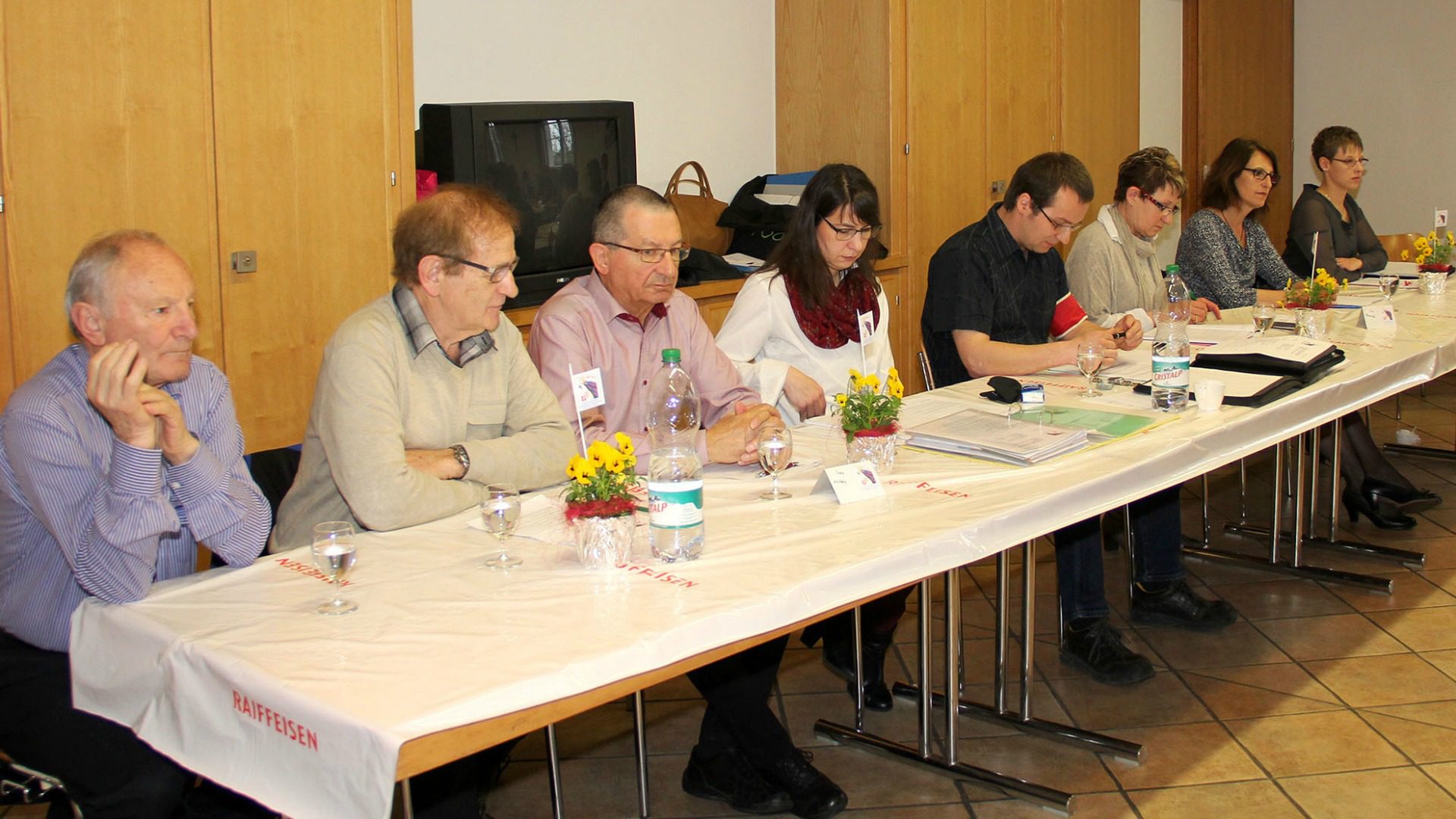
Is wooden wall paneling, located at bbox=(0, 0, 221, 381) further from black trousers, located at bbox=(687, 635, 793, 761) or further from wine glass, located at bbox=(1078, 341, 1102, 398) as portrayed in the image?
wine glass, located at bbox=(1078, 341, 1102, 398)

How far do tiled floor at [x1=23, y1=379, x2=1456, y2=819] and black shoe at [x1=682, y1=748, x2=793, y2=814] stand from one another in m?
0.04

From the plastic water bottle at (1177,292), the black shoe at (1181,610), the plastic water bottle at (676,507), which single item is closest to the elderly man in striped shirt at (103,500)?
the plastic water bottle at (676,507)

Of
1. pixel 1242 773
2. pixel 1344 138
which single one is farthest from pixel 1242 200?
pixel 1242 773

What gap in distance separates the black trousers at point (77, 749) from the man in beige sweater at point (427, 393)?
0.50 m

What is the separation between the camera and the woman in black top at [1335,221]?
591cm

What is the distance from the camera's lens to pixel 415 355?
95.5 inches

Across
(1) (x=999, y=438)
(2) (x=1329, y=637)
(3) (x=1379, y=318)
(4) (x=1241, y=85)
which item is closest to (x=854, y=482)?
(1) (x=999, y=438)

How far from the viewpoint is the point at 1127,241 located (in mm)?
4504

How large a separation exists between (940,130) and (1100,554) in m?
3.14

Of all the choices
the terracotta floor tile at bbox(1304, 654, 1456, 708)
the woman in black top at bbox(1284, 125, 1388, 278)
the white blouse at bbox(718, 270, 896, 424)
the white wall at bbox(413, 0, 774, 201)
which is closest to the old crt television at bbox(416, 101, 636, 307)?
the white wall at bbox(413, 0, 774, 201)

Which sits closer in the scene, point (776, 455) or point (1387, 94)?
point (776, 455)

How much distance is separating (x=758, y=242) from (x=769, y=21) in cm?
130

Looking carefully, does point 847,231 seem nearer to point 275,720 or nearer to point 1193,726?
point 1193,726

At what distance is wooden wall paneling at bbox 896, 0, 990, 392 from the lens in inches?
230
